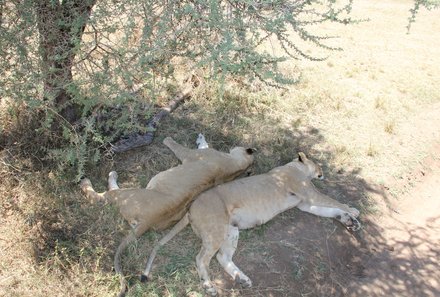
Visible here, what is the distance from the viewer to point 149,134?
5.41 metres

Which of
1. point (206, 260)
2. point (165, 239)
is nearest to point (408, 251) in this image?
point (206, 260)

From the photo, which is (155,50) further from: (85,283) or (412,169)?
(412,169)

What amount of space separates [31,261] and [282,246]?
2.10m

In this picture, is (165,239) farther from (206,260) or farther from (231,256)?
(231,256)

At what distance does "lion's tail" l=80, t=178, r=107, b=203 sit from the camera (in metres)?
4.40

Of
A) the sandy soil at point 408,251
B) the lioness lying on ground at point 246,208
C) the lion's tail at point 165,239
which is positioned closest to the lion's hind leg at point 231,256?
the lioness lying on ground at point 246,208

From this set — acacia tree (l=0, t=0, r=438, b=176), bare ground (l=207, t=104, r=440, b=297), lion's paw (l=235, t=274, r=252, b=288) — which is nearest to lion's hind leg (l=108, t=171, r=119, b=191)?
acacia tree (l=0, t=0, r=438, b=176)

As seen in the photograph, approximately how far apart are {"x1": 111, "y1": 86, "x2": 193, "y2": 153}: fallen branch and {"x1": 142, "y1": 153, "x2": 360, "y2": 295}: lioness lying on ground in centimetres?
93

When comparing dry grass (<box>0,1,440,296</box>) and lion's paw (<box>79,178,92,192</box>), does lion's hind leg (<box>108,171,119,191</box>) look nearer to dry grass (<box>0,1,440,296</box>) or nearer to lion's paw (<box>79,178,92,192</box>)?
dry grass (<box>0,1,440,296</box>)

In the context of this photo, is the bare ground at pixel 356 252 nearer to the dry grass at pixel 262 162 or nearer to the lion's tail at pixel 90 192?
the dry grass at pixel 262 162

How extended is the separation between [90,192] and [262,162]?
76.5 inches

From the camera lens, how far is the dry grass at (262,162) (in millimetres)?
3807

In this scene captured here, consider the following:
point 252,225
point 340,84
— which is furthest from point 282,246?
point 340,84

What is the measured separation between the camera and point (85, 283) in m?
3.66
